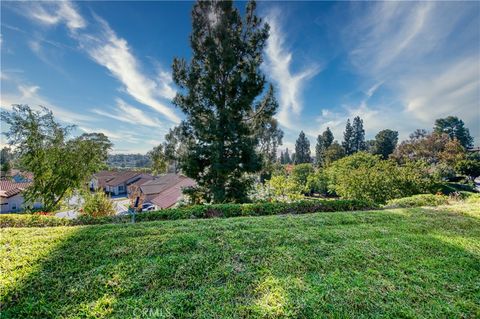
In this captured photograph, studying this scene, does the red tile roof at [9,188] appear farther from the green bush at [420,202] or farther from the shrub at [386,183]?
the green bush at [420,202]

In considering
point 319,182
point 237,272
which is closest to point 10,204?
point 237,272

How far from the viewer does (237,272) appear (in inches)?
96.1

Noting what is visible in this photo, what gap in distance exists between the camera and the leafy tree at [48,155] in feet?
26.2

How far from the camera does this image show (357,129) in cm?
3759

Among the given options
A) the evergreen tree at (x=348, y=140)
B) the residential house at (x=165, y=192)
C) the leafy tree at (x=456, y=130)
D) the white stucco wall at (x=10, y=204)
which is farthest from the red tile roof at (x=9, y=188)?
the leafy tree at (x=456, y=130)

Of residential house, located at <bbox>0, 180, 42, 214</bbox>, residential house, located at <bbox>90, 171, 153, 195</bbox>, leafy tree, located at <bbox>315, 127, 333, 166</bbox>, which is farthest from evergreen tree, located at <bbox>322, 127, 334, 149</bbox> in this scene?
residential house, located at <bbox>0, 180, 42, 214</bbox>

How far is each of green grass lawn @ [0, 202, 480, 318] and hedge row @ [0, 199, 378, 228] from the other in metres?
0.86

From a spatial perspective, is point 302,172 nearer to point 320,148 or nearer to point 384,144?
point 320,148

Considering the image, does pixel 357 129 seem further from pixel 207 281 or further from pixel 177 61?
pixel 207 281

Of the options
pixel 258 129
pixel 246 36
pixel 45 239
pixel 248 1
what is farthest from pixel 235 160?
pixel 248 1

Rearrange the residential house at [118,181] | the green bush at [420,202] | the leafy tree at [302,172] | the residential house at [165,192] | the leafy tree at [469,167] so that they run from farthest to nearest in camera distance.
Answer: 1. the residential house at [118,181]
2. the leafy tree at [302,172]
3. the leafy tree at [469,167]
4. the residential house at [165,192]
5. the green bush at [420,202]

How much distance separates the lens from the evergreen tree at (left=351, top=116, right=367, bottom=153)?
37.2 metres

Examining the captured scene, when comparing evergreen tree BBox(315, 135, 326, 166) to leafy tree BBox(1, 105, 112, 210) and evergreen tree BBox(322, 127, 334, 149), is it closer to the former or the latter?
evergreen tree BBox(322, 127, 334, 149)

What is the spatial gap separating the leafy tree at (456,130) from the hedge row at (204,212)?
5607 cm
